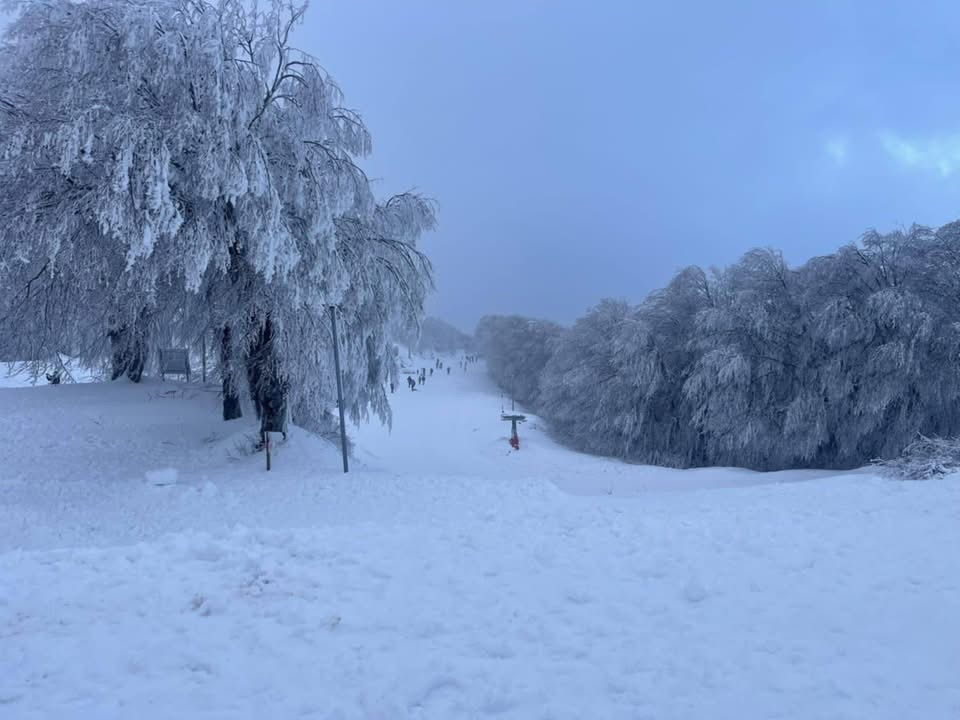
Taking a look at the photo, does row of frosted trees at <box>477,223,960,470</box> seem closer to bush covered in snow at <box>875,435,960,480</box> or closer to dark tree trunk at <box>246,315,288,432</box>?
bush covered in snow at <box>875,435,960,480</box>

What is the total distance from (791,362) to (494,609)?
20.8 meters

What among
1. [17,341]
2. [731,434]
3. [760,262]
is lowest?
[731,434]

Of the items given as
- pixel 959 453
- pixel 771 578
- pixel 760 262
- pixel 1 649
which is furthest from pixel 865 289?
pixel 1 649

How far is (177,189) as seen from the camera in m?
9.17

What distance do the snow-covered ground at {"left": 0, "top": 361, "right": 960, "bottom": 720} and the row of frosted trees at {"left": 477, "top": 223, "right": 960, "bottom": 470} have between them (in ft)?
41.8

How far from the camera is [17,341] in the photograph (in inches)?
410

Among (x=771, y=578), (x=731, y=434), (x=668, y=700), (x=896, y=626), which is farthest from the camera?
(x=731, y=434)

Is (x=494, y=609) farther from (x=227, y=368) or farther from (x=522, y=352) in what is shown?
(x=522, y=352)

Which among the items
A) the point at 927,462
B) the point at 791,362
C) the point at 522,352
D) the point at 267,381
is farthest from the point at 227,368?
the point at 522,352

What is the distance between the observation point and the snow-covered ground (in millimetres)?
3125

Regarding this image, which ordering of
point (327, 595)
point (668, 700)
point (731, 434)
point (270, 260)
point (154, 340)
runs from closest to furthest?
point (668, 700)
point (327, 595)
point (270, 260)
point (154, 340)
point (731, 434)

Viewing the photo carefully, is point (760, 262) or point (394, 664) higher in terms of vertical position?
point (760, 262)

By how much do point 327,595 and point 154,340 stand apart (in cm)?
1012

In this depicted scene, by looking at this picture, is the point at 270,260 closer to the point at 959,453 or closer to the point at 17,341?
the point at 17,341
